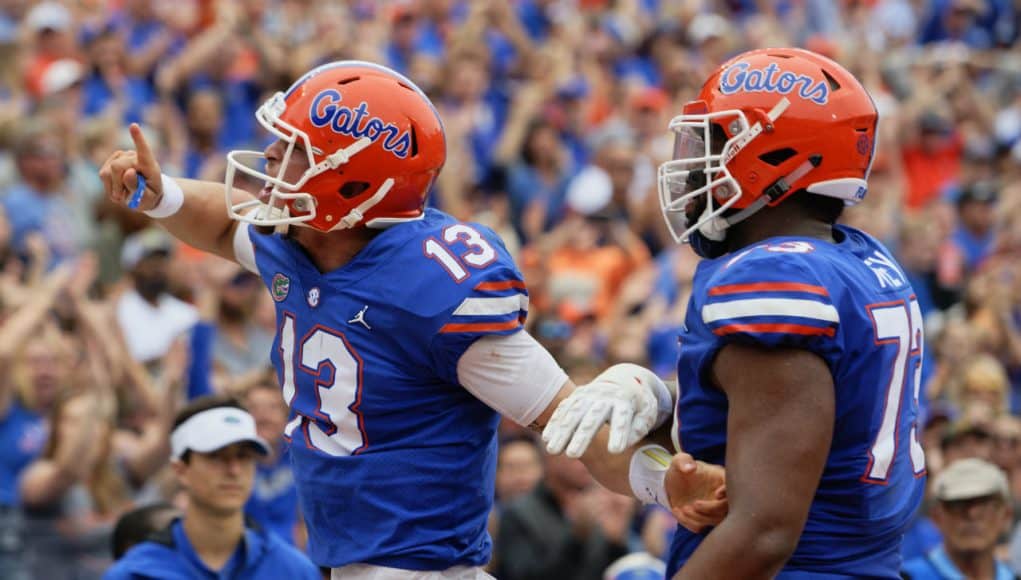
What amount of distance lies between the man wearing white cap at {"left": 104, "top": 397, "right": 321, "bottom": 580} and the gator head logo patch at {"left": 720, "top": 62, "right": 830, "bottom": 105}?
252cm

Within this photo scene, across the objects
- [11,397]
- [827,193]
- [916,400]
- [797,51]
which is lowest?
[11,397]

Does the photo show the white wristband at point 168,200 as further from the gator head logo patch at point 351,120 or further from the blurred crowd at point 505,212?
the blurred crowd at point 505,212

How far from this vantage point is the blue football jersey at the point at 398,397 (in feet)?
11.7

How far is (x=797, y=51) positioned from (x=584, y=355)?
4.80 metres

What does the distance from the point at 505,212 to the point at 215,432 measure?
17.5 ft

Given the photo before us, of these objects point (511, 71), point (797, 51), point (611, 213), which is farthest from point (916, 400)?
point (511, 71)

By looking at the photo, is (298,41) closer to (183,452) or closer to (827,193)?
(183,452)

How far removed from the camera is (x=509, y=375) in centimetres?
356

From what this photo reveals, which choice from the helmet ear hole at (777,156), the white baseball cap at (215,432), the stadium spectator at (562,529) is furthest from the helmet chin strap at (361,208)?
the stadium spectator at (562,529)

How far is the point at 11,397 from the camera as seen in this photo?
22.5 ft

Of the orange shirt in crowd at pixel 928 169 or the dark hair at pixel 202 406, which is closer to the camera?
the dark hair at pixel 202 406

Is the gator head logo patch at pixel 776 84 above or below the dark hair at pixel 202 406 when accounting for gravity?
above

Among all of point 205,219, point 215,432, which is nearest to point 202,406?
point 215,432

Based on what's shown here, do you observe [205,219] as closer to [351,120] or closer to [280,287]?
[280,287]
